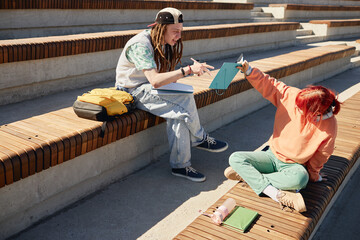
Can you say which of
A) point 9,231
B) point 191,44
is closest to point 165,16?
point 9,231

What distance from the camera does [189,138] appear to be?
11.6 feet

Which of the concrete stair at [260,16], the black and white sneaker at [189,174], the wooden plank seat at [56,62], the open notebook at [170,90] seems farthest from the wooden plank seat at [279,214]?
the concrete stair at [260,16]

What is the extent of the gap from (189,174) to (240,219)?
104 cm

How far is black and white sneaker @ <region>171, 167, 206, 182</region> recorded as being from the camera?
3.48 meters

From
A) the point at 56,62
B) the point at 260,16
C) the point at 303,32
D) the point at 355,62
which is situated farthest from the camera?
the point at 260,16

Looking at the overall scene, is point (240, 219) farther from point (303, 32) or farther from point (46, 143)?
point (303, 32)

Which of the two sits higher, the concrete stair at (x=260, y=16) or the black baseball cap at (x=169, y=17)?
the concrete stair at (x=260, y=16)

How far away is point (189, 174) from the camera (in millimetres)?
3506

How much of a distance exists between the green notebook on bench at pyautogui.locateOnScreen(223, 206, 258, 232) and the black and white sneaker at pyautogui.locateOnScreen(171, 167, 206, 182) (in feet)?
2.71

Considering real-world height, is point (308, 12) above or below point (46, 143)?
above

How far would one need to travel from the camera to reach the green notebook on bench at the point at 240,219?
247 cm

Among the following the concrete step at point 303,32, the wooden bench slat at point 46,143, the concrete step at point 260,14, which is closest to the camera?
the wooden bench slat at point 46,143

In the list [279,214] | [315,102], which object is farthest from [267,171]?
[315,102]

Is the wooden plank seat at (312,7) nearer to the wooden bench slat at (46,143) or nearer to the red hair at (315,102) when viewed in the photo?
the red hair at (315,102)
